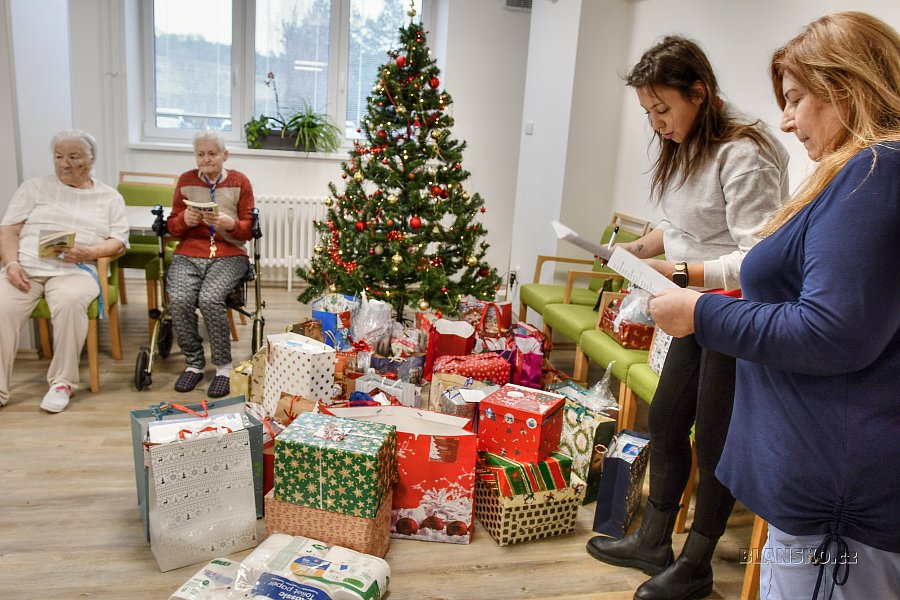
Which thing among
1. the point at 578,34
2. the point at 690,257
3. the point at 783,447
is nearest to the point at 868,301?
the point at 783,447

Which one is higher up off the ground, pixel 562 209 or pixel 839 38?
pixel 839 38

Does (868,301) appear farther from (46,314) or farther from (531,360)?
(46,314)

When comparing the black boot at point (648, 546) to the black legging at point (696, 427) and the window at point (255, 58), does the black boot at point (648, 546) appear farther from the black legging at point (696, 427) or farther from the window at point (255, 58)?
the window at point (255, 58)

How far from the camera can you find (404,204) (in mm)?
3951

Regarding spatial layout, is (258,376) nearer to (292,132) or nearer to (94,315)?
(94,315)

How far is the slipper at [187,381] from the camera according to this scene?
3.33m

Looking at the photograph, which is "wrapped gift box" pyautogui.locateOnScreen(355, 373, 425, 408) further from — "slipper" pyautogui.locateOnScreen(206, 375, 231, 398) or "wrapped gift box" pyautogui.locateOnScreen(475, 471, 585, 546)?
"slipper" pyautogui.locateOnScreen(206, 375, 231, 398)

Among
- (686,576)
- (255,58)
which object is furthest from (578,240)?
(255,58)

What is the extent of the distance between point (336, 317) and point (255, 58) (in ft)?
10.6

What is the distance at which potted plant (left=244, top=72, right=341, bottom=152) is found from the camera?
557 cm

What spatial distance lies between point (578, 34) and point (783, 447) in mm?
3650

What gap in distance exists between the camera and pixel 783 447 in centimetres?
101

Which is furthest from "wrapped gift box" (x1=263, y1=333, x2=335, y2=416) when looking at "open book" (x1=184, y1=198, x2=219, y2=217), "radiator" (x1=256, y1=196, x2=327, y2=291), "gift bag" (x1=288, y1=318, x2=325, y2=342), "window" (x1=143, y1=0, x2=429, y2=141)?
"window" (x1=143, y1=0, x2=429, y2=141)

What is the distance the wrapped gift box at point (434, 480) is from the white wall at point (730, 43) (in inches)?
59.4
